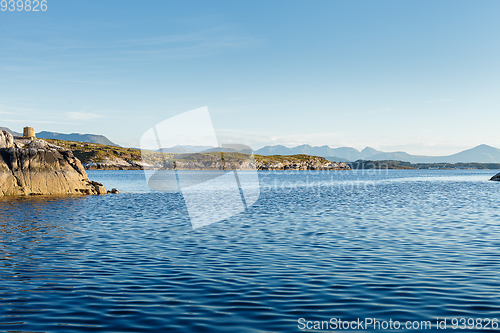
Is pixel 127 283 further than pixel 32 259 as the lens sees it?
No

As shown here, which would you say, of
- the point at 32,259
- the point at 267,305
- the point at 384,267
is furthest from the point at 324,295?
the point at 32,259

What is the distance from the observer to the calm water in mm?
12109

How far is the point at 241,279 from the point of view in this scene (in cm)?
1620

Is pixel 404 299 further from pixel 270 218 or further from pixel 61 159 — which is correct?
pixel 61 159

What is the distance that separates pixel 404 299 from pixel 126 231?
21666 mm

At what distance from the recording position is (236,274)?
671 inches

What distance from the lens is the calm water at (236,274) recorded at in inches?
477
